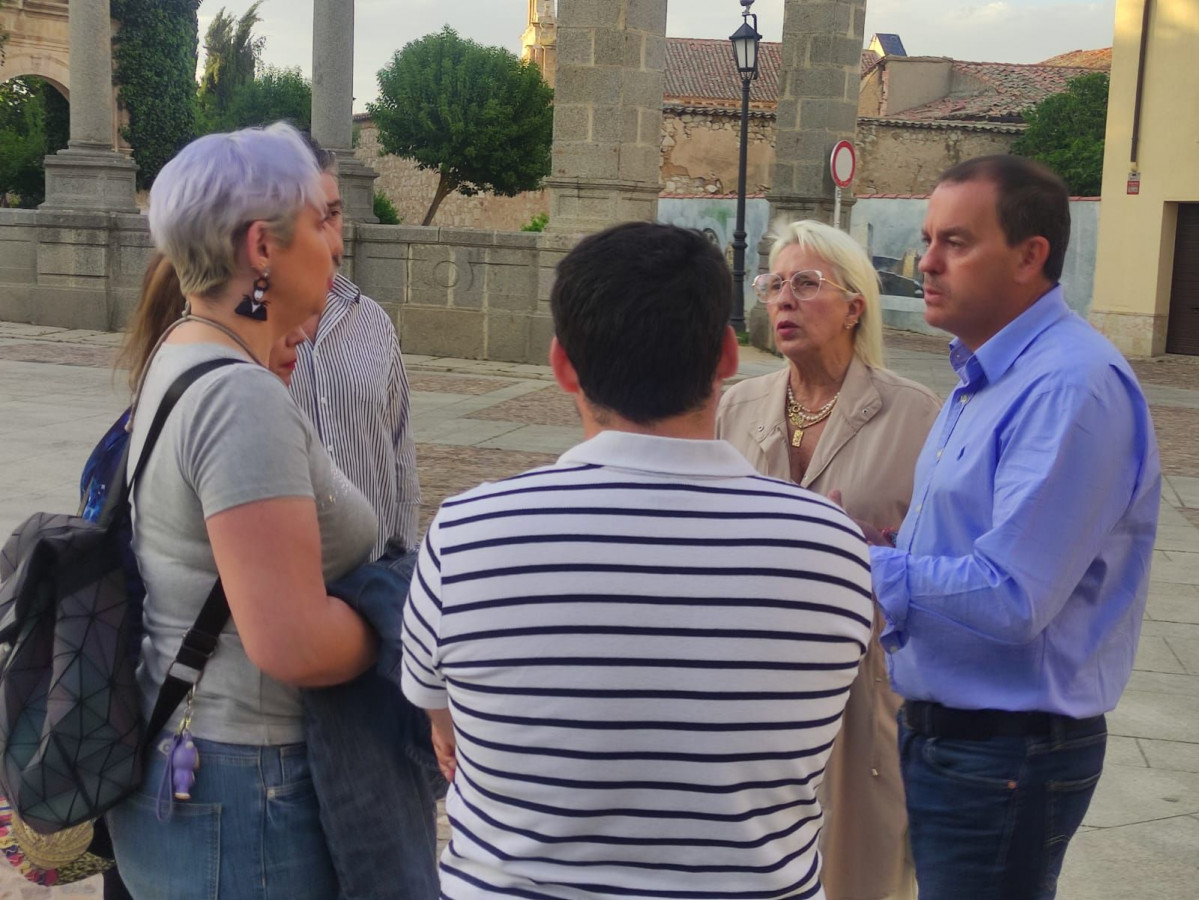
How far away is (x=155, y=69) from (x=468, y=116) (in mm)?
10451

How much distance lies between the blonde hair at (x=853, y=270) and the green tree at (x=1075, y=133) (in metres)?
36.5

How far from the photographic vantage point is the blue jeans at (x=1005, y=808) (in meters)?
2.18

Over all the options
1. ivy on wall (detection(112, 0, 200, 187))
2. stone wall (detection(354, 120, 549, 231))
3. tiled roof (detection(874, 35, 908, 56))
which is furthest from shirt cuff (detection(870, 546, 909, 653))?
tiled roof (detection(874, 35, 908, 56))

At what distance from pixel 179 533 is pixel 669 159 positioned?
42.8 metres

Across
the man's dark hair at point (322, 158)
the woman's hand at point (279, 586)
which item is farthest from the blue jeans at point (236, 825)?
the man's dark hair at point (322, 158)

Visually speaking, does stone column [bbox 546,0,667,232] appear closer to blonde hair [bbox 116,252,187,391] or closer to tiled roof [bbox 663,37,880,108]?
blonde hair [bbox 116,252,187,391]

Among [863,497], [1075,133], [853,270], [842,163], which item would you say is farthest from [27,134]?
[863,497]

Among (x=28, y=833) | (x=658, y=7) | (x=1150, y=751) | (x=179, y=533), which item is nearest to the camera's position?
(x=179, y=533)

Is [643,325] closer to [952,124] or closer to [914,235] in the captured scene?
[914,235]

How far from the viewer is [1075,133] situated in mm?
38500

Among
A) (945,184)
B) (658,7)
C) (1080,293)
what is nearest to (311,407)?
(945,184)

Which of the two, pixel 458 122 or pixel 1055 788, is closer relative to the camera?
→ pixel 1055 788

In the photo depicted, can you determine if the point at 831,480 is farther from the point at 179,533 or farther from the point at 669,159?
the point at 669,159

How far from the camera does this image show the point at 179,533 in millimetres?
1859
